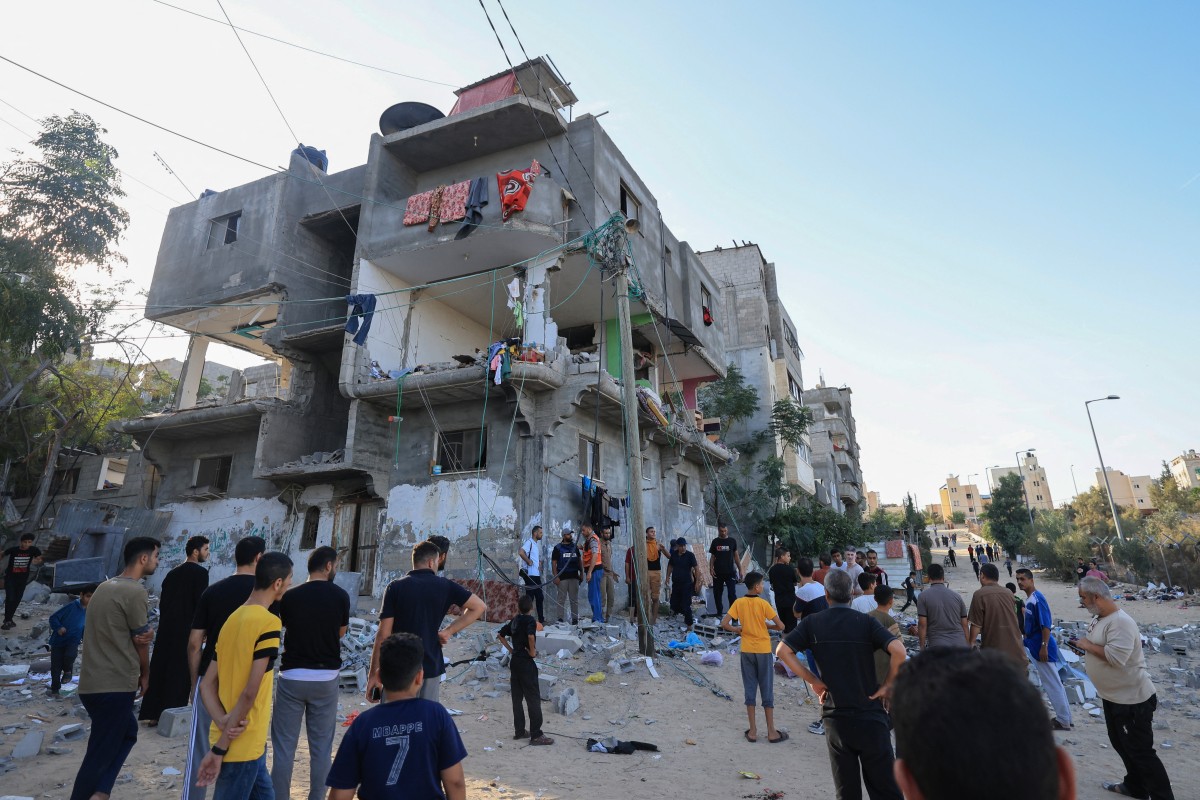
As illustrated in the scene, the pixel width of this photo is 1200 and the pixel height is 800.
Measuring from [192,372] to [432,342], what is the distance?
8.67 m

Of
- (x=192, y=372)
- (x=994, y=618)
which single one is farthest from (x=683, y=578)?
(x=192, y=372)

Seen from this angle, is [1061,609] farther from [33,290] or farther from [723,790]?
[33,290]

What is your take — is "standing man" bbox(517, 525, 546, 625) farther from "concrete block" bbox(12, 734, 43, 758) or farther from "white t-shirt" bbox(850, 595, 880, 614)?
"concrete block" bbox(12, 734, 43, 758)

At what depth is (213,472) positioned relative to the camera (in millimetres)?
19312

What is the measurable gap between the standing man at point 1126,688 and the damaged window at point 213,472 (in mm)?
20161

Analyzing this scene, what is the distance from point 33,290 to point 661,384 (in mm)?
18551

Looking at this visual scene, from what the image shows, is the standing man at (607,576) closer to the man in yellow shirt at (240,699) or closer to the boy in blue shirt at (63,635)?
the boy in blue shirt at (63,635)

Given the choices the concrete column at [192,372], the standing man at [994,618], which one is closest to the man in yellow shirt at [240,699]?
the standing man at [994,618]

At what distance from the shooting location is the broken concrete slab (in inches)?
235

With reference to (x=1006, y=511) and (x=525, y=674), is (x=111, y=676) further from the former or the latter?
(x=1006, y=511)

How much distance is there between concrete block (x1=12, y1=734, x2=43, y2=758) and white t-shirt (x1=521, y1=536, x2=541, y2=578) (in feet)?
24.4

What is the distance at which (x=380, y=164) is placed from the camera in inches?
720

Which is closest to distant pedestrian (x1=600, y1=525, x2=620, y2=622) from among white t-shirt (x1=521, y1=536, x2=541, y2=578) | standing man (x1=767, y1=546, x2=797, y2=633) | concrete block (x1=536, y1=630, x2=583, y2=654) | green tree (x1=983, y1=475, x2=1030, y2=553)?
white t-shirt (x1=521, y1=536, x2=541, y2=578)

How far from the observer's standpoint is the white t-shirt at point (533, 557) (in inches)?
495
